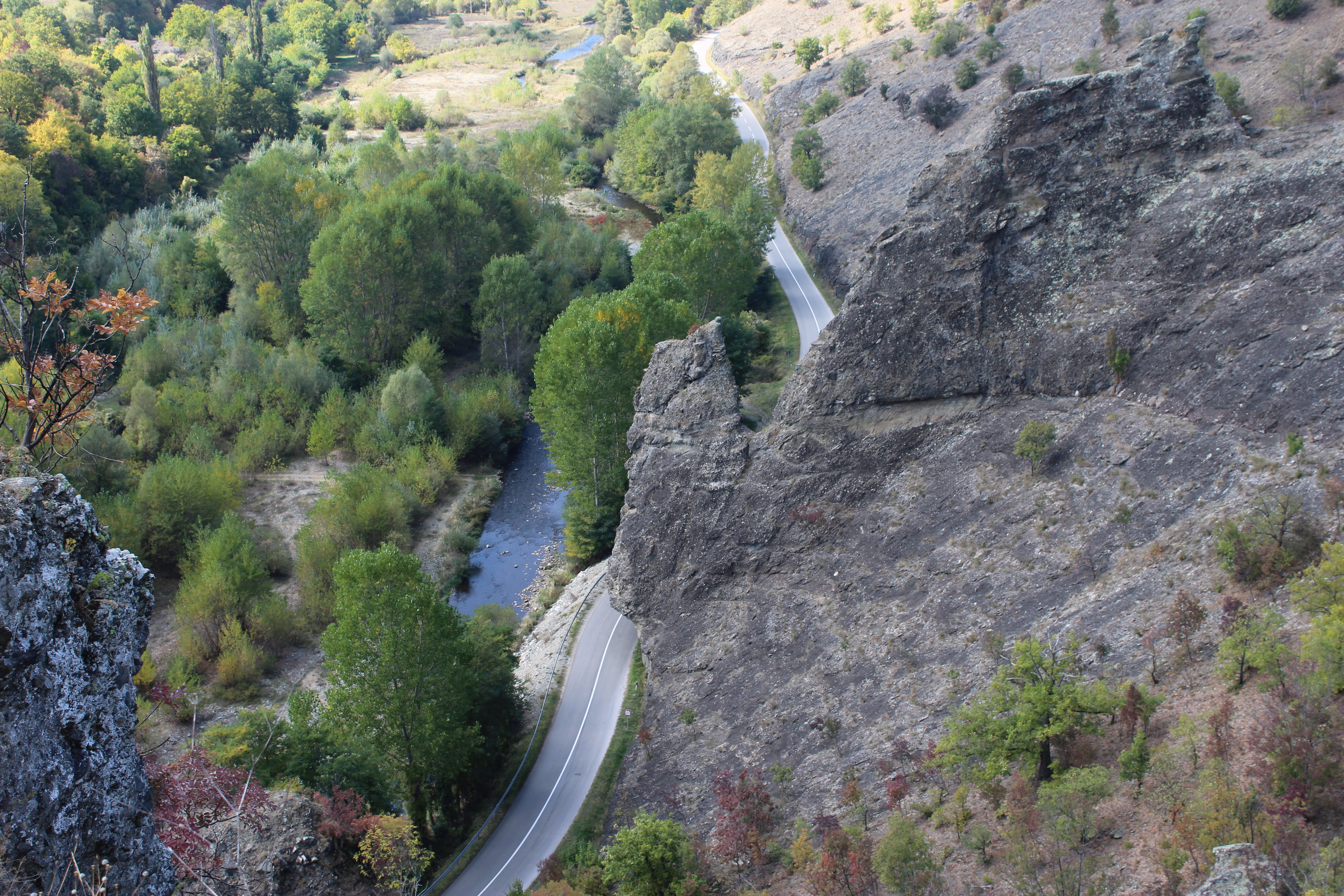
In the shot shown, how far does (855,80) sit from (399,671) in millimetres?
75035

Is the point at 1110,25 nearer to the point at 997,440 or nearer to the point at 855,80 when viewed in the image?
the point at 855,80

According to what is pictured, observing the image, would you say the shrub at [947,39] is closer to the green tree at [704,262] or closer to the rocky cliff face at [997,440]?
the green tree at [704,262]

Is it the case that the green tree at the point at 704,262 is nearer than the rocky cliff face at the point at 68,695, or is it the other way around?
the rocky cliff face at the point at 68,695

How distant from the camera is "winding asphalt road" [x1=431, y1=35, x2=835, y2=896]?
3234 cm

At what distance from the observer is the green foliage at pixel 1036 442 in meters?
28.1

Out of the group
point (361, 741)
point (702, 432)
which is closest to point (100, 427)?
point (361, 741)

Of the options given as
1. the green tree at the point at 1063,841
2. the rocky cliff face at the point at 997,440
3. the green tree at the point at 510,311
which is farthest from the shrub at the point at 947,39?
the green tree at the point at 1063,841

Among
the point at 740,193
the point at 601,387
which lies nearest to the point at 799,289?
the point at 740,193

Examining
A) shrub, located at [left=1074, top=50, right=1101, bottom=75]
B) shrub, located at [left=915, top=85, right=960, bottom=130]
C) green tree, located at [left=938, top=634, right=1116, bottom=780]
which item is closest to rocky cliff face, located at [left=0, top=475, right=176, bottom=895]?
green tree, located at [left=938, top=634, right=1116, bottom=780]

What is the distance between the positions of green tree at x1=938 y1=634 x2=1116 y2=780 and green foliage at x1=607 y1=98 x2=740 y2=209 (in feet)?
244

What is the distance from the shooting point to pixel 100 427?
172ft

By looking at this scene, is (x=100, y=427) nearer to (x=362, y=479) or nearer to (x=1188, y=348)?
(x=362, y=479)

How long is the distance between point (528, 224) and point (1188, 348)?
216 ft

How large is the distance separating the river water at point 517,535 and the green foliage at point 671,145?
1567 inches
